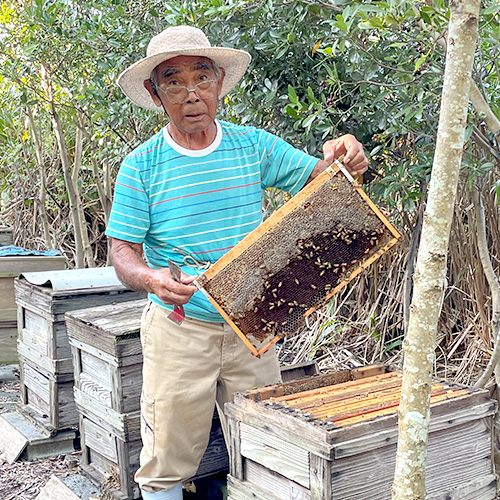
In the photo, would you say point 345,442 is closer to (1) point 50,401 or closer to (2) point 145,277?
(2) point 145,277

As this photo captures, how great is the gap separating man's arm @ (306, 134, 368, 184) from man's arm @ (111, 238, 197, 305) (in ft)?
2.19

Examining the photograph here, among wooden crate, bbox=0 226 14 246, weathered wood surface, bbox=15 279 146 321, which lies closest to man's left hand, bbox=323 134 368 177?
weathered wood surface, bbox=15 279 146 321

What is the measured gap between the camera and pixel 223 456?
3.17 meters

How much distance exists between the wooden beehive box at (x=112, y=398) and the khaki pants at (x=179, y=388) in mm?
537

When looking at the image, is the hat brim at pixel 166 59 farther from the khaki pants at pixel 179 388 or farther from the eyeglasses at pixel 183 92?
the khaki pants at pixel 179 388

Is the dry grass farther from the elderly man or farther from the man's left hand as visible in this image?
the elderly man

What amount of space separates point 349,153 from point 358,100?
32.0 inches

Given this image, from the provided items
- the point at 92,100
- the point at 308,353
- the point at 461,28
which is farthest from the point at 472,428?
the point at 92,100

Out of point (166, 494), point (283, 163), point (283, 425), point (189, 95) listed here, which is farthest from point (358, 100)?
point (166, 494)

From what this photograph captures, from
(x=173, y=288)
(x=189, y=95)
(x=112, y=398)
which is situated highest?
(x=189, y=95)

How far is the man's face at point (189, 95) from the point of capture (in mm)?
2432

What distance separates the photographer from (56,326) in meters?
3.81

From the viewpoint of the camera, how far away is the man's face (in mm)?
2432

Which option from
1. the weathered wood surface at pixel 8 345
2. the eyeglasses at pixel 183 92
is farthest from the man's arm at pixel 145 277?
Result: the weathered wood surface at pixel 8 345
